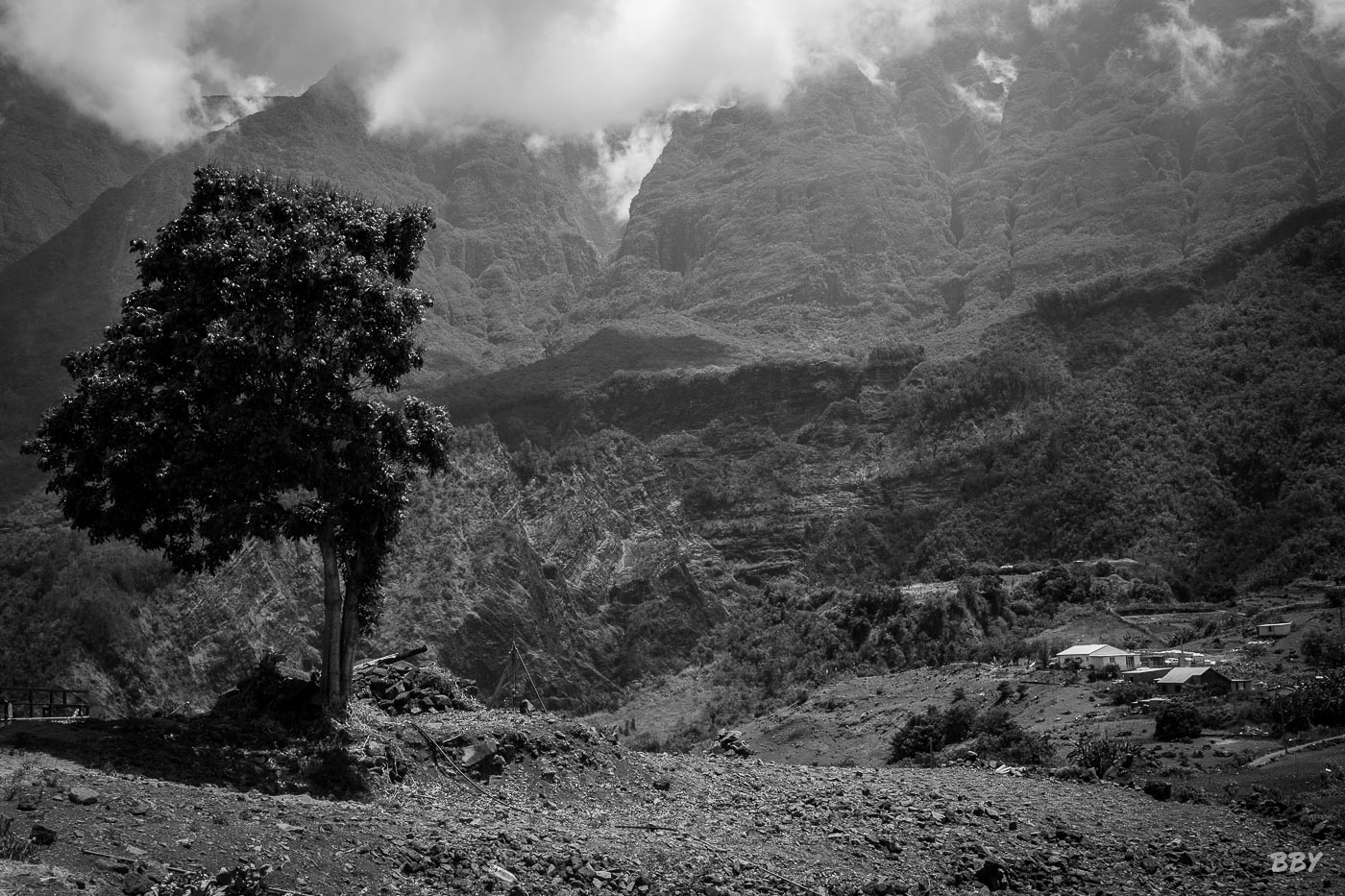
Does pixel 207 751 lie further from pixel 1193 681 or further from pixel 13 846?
pixel 1193 681

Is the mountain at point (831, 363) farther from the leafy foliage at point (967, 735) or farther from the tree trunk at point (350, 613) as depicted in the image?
the tree trunk at point (350, 613)

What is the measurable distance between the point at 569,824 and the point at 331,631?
6289 millimetres

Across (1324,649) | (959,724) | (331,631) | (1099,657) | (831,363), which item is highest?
(831,363)

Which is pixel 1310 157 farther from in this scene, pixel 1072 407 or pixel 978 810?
pixel 978 810

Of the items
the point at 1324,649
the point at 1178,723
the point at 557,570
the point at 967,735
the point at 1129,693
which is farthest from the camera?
the point at 557,570

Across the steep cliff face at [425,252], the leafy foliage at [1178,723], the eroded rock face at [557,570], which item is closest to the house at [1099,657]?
the leafy foliage at [1178,723]

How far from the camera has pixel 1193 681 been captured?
144ft

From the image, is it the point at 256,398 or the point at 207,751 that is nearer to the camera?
the point at 207,751

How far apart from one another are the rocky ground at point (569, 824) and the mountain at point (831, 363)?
1483 inches

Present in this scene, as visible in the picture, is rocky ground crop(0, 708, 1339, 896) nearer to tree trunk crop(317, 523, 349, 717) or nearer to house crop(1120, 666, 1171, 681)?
tree trunk crop(317, 523, 349, 717)

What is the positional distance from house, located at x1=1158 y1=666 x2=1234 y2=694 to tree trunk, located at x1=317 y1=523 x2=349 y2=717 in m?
29.5

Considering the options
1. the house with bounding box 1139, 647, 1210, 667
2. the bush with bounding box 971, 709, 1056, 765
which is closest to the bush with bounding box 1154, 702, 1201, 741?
the bush with bounding box 971, 709, 1056, 765

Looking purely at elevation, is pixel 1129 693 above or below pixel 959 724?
Result: above

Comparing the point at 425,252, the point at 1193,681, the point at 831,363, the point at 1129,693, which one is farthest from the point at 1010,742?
the point at 425,252
